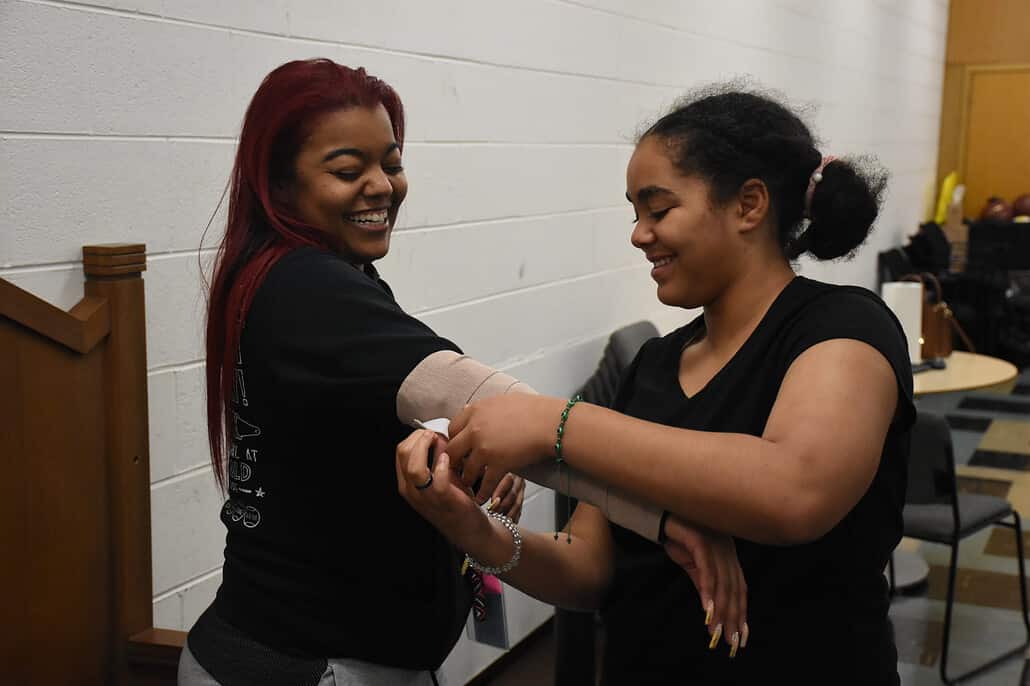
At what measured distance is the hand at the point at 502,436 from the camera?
105cm

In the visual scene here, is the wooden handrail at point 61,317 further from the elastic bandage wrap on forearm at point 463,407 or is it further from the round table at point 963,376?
the round table at point 963,376

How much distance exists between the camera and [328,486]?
1173 millimetres

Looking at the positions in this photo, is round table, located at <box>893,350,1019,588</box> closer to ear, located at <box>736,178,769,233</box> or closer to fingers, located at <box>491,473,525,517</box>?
ear, located at <box>736,178,769,233</box>

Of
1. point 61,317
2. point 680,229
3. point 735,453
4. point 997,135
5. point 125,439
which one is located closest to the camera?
point 735,453

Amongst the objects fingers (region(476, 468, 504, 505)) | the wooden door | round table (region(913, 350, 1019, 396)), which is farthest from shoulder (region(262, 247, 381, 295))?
the wooden door

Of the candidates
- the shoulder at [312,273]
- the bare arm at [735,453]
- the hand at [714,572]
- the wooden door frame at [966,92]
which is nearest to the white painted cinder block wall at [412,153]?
the shoulder at [312,273]

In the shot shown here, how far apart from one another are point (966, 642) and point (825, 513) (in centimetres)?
281

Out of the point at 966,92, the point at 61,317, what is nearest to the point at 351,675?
the point at 61,317

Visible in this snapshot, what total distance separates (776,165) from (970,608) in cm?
297

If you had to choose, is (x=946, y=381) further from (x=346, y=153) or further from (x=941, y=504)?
(x=346, y=153)

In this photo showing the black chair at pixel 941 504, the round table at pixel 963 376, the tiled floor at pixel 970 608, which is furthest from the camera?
the round table at pixel 963 376

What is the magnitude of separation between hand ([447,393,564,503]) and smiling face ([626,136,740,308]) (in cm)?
28

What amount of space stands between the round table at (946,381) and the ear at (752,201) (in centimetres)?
263

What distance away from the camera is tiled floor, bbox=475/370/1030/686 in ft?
10.8
